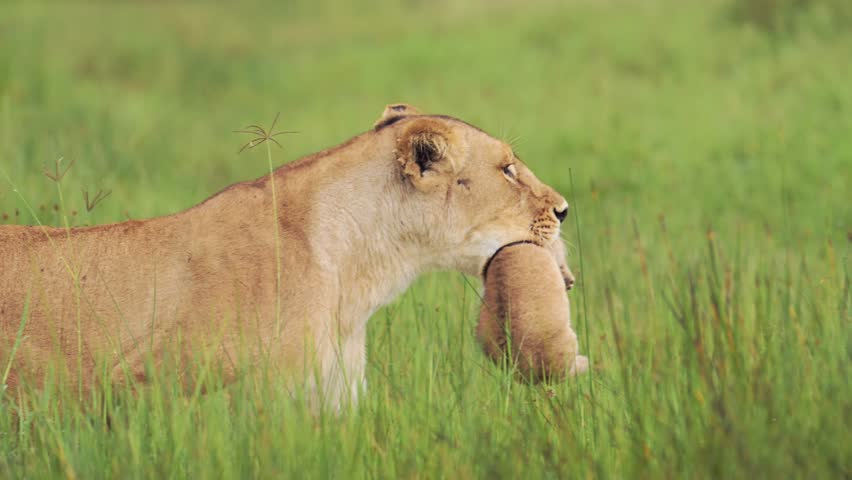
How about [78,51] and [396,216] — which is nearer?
[396,216]

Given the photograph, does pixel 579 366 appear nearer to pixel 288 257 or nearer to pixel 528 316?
pixel 528 316

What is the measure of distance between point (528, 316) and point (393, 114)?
3.51 feet

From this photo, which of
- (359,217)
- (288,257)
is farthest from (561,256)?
(288,257)

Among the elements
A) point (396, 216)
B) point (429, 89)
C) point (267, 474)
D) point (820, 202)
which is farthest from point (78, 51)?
point (267, 474)

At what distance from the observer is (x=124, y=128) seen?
10438mm

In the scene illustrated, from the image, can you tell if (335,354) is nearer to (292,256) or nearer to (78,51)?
(292,256)

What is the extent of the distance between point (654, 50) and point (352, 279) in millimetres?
9775

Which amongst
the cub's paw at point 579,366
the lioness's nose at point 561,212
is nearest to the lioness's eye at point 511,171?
the lioness's nose at point 561,212

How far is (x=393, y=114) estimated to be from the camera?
15.2 ft

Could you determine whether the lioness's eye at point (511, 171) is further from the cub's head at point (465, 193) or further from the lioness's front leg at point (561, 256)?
the lioness's front leg at point (561, 256)

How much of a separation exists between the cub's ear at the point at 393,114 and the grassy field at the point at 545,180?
0.80 metres

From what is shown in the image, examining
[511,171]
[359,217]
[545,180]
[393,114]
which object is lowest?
[359,217]

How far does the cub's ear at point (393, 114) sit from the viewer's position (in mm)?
4434

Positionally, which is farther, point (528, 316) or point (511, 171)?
point (511, 171)
